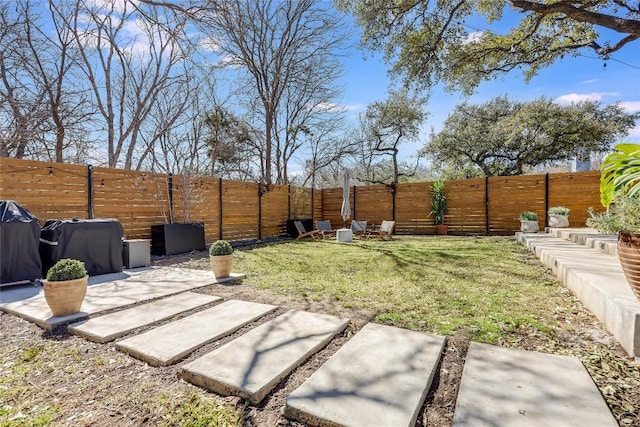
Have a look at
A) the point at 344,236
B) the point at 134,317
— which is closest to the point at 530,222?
the point at 344,236

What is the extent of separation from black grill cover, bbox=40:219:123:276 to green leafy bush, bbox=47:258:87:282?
6.53 ft

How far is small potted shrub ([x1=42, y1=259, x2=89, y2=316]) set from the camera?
9.01 ft

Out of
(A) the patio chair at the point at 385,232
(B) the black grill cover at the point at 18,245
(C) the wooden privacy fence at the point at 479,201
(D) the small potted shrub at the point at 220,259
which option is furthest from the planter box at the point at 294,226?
(B) the black grill cover at the point at 18,245

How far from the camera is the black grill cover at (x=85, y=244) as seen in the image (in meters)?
4.37

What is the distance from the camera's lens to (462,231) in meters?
10.7

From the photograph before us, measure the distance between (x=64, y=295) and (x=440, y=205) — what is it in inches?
410

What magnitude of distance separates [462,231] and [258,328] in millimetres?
9859

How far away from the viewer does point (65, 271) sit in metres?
2.79

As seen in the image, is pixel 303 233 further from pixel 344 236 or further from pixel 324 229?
pixel 344 236

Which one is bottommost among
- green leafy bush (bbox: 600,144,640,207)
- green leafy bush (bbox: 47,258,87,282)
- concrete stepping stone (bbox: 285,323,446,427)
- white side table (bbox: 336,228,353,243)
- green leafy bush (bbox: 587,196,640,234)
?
concrete stepping stone (bbox: 285,323,446,427)

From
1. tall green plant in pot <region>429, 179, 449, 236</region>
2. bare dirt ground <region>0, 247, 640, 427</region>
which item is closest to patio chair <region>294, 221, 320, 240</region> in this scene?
tall green plant in pot <region>429, 179, 449, 236</region>

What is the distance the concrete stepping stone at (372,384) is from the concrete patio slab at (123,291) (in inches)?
96.9

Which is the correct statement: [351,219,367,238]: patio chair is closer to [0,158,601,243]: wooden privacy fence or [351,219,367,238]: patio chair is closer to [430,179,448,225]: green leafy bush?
[0,158,601,243]: wooden privacy fence

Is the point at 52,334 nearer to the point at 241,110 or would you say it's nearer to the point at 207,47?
the point at 207,47
